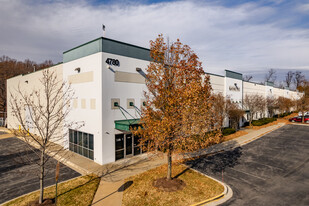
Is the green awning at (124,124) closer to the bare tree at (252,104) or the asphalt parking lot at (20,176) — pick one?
the asphalt parking lot at (20,176)

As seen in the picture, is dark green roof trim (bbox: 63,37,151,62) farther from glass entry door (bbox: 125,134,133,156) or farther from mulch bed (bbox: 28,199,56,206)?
mulch bed (bbox: 28,199,56,206)

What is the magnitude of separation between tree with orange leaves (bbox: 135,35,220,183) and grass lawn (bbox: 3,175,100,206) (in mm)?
4549

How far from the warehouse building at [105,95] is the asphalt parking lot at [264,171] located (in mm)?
7646

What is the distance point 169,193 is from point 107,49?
42.0 feet

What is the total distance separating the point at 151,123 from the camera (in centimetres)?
1102

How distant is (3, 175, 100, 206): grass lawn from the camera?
33.1 feet

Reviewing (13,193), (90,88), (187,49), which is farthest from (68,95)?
(187,49)

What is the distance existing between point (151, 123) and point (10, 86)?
38.4 meters

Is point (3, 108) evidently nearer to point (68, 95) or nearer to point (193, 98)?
point (68, 95)

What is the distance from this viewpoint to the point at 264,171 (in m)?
14.8

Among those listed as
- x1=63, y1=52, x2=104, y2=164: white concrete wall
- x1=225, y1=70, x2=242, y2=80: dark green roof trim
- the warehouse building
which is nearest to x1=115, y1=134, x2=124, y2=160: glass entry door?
the warehouse building

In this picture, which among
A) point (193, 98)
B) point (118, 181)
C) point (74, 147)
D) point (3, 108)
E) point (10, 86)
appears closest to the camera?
point (193, 98)

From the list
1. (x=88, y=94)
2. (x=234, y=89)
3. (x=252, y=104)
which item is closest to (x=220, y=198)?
(x=88, y=94)

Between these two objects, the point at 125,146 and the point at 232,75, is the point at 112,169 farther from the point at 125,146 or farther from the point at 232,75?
the point at 232,75
